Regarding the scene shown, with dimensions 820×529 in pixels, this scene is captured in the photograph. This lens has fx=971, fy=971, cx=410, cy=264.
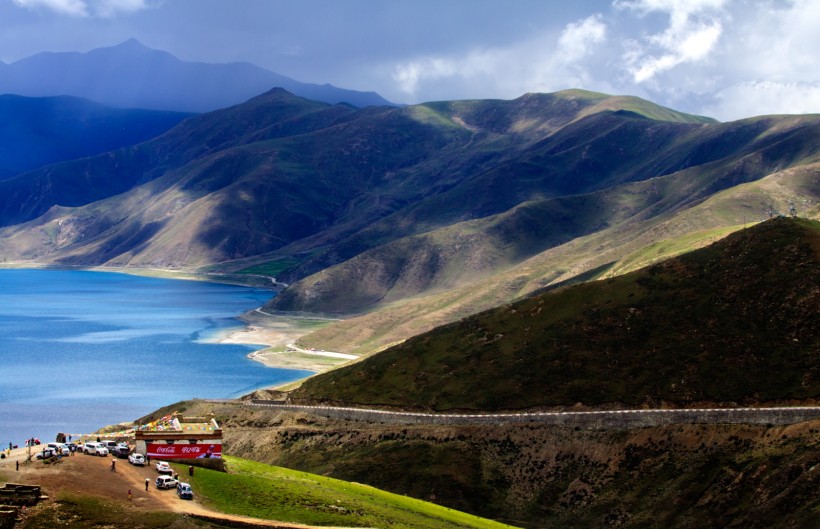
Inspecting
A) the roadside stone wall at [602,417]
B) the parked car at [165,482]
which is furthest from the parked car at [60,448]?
the roadside stone wall at [602,417]

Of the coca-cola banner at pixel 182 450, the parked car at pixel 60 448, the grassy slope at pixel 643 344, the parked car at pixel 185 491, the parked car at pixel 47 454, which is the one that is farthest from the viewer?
the grassy slope at pixel 643 344

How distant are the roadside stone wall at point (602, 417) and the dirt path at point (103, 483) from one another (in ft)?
151

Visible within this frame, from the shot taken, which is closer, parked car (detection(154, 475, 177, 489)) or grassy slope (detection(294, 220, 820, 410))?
parked car (detection(154, 475, 177, 489))

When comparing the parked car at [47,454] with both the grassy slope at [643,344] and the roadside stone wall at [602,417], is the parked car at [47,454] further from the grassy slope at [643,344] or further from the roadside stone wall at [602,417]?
the grassy slope at [643,344]

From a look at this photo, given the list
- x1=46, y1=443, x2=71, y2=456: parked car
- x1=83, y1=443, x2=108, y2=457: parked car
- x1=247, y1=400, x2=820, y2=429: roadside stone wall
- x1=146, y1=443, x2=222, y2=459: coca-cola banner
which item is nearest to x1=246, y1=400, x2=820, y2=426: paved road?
x1=247, y1=400, x2=820, y2=429: roadside stone wall

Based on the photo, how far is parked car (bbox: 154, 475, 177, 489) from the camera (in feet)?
181

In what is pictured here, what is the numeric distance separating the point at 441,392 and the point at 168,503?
58.1m

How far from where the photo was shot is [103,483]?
53.1m

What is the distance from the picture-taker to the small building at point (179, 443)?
205 ft

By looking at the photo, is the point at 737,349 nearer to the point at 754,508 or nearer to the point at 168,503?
the point at 754,508

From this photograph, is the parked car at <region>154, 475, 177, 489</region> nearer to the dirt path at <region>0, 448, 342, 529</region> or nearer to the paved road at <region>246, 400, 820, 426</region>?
the dirt path at <region>0, 448, 342, 529</region>

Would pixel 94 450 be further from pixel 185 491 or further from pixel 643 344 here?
pixel 643 344

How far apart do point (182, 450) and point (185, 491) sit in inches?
376

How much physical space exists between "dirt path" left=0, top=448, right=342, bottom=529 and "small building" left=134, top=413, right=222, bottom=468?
16.8 feet
